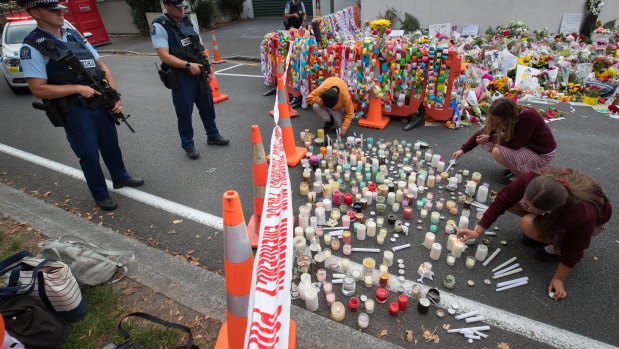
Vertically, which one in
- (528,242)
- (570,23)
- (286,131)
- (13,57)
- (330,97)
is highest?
(13,57)

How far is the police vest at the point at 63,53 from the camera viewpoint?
3.12 meters

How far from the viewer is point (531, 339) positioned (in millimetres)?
2377

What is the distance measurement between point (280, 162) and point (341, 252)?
1.21m

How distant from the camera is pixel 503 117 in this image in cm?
369

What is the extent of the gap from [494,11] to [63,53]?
13.2 meters

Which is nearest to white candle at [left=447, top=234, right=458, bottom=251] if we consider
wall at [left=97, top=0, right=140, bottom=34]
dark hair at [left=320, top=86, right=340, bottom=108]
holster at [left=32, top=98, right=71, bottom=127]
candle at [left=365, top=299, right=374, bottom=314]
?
candle at [left=365, top=299, right=374, bottom=314]

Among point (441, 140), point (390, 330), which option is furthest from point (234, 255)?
point (441, 140)

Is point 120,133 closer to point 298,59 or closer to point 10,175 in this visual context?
point 10,175

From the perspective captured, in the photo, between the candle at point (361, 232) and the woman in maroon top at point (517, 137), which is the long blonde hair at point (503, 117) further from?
the candle at point (361, 232)

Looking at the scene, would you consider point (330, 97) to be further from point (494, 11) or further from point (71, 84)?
point (494, 11)

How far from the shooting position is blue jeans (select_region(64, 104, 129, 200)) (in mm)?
3549

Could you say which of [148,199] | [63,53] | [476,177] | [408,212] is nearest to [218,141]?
[148,199]

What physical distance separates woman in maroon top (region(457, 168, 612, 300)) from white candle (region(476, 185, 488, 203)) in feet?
2.96

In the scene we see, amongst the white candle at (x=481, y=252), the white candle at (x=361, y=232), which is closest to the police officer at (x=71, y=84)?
the white candle at (x=361, y=232)
